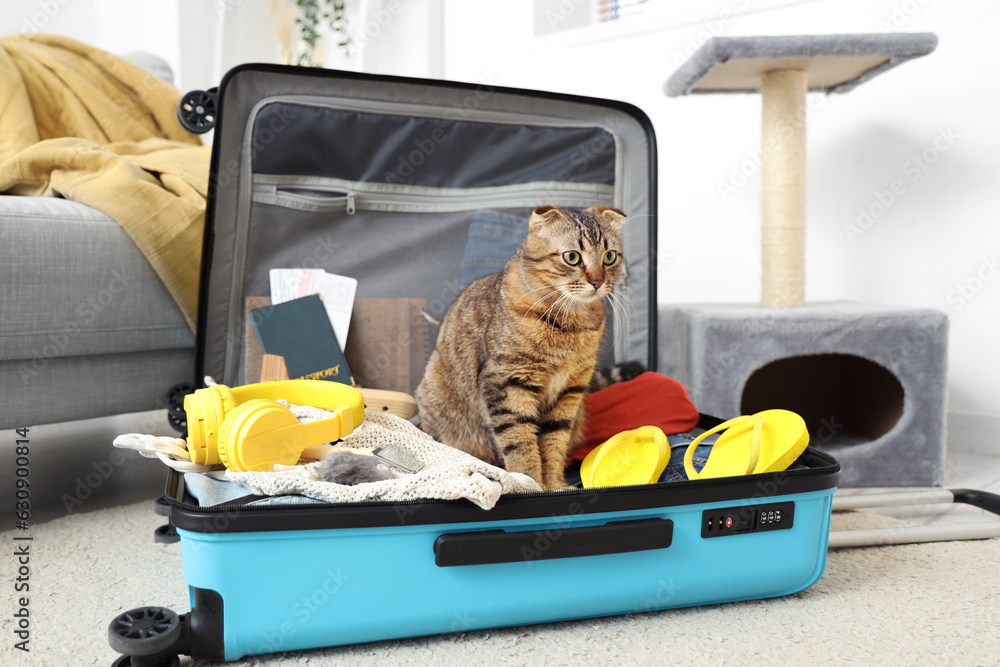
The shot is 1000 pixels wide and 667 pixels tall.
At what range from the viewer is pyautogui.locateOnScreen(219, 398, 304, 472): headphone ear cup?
2.21ft

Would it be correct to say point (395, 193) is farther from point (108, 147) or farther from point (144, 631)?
point (144, 631)

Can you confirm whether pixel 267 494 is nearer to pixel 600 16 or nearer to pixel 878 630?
pixel 878 630

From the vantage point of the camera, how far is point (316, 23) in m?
2.44

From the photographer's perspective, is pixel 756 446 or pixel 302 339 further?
pixel 302 339

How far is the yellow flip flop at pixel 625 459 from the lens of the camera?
2.75 feet

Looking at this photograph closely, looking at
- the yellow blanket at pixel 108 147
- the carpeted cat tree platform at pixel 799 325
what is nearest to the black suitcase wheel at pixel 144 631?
the yellow blanket at pixel 108 147

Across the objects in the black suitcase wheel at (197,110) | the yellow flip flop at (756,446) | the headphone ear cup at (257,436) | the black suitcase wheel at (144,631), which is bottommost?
the black suitcase wheel at (144,631)

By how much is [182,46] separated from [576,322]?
2162 millimetres

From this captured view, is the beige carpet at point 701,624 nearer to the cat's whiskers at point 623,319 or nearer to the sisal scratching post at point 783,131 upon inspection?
the cat's whiskers at point 623,319

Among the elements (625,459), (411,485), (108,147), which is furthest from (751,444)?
(108,147)

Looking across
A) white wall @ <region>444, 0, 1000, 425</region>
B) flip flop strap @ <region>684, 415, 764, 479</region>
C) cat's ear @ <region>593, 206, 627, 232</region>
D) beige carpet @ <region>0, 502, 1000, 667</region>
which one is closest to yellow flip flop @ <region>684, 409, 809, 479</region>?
flip flop strap @ <region>684, 415, 764, 479</region>

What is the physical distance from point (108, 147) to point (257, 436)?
37.5 inches

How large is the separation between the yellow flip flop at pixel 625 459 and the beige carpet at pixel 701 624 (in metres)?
0.18

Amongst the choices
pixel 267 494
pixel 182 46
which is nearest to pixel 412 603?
pixel 267 494
